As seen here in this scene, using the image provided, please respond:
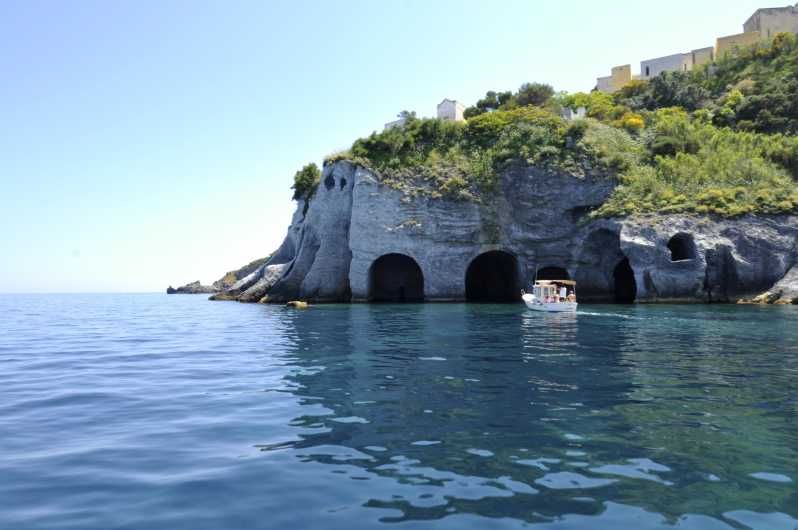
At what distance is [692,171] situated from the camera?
5278 centimetres

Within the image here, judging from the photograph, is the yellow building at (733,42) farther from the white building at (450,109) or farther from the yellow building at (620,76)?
the white building at (450,109)

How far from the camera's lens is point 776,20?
90.2 m

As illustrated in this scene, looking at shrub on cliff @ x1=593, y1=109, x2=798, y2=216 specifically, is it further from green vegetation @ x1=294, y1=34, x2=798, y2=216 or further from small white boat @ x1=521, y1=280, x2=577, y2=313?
small white boat @ x1=521, y1=280, x2=577, y2=313

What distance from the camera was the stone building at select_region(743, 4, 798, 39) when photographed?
8944 cm

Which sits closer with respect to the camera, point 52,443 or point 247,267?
point 52,443

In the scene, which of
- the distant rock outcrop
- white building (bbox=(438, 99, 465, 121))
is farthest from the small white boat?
the distant rock outcrop

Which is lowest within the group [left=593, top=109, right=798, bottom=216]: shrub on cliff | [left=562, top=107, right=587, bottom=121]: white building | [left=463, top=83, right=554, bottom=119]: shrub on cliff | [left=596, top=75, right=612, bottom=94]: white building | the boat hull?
the boat hull

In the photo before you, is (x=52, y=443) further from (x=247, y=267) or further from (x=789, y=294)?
(x=247, y=267)

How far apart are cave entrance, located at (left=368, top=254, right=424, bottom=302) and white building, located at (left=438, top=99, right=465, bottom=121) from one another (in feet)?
72.0

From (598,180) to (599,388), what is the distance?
148ft

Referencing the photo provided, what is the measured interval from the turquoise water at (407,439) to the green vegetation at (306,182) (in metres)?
50.2

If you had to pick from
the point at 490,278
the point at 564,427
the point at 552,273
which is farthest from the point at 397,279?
the point at 564,427

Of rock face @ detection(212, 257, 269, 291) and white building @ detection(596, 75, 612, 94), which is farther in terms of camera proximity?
rock face @ detection(212, 257, 269, 291)

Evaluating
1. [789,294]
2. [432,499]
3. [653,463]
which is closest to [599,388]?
[653,463]
